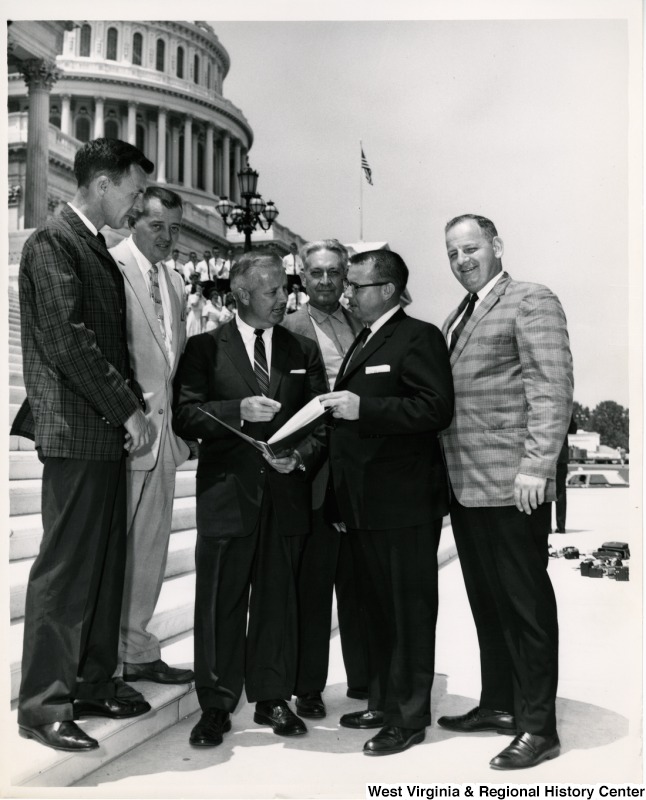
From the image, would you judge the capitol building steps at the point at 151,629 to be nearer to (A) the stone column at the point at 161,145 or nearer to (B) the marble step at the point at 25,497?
(B) the marble step at the point at 25,497

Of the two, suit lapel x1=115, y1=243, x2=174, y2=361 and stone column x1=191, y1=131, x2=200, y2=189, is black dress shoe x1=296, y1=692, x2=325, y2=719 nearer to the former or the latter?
suit lapel x1=115, y1=243, x2=174, y2=361

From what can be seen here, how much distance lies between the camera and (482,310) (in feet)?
11.2

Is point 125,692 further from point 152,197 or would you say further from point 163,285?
point 152,197

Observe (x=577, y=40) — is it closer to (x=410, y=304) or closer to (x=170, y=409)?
(x=410, y=304)

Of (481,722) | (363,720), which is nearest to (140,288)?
(363,720)

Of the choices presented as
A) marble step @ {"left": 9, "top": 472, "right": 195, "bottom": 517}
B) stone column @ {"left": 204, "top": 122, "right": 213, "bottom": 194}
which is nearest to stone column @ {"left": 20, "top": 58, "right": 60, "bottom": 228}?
marble step @ {"left": 9, "top": 472, "right": 195, "bottom": 517}

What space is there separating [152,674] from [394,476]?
152 centimetres

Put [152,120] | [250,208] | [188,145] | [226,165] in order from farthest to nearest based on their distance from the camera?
[226,165] < [188,145] < [152,120] < [250,208]

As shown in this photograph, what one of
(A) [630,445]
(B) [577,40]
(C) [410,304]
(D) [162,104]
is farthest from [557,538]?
(D) [162,104]

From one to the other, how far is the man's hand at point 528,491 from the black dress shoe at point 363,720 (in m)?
1.19

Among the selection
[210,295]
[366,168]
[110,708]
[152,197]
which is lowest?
[110,708]

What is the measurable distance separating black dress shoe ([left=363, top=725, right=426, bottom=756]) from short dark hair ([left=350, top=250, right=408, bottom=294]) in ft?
6.30

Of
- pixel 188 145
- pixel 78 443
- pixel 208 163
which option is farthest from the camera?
pixel 208 163

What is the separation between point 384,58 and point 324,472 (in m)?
2.35
